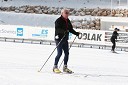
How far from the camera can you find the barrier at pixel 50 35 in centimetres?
2152

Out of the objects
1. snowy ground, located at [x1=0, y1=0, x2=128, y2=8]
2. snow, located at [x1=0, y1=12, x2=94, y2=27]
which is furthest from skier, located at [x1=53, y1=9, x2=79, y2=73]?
snowy ground, located at [x1=0, y1=0, x2=128, y2=8]

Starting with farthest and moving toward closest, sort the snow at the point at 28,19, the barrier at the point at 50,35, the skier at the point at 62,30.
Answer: the snow at the point at 28,19
the barrier at the point at 50,35
the skier at the point at 62,30

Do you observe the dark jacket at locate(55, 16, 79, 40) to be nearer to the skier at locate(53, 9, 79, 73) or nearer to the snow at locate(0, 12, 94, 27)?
the skier at locate(53, 9, 79, 73)

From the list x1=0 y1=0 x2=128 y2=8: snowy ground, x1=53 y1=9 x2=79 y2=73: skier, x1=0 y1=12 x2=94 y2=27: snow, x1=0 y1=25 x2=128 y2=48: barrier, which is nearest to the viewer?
x1=53 y1=9 x2=79 y2=73: skier

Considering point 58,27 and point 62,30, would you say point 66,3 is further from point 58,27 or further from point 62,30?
point 58,27

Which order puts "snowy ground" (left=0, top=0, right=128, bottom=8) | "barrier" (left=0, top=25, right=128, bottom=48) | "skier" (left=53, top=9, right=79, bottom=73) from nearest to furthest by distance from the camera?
"skier" (left=53, top=9, right=79, bottom=73) → "barrier" (left=0, top=25, right=128, bottom=48) → "snowy ground" (left=0, top=0, right=128, bottom=8)

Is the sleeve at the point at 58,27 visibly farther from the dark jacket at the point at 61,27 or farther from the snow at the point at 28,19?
the snow at the point at 28,19

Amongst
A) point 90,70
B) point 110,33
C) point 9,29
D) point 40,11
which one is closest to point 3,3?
point 40,11

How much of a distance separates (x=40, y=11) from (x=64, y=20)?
131ft

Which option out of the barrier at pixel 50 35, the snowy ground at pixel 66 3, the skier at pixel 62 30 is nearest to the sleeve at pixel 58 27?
the skier at pixel 62 30

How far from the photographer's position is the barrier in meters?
21.5

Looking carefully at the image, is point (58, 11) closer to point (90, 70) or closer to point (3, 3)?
point (3, 3)

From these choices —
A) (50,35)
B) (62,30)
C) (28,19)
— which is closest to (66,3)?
(28,19)

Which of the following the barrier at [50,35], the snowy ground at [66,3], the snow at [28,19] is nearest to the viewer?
the barrier at [50,35]
